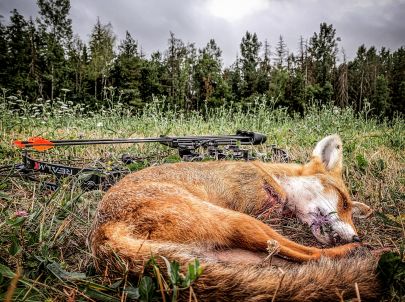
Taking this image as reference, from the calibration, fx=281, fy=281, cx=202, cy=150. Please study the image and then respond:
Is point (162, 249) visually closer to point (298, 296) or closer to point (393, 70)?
point (298, 296)

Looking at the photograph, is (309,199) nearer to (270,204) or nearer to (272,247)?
(270,204)

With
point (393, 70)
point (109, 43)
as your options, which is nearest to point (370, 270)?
point (109, 43)

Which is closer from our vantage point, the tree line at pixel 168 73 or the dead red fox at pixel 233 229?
the dead red fox at pixel 233 229

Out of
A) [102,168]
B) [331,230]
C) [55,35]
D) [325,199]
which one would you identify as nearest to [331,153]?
[325,199]

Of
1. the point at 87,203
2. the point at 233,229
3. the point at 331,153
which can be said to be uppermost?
the point at 331,153

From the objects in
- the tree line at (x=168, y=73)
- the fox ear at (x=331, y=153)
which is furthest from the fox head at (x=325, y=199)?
the tree line at (x=168, y=73)

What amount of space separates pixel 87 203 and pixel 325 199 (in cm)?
262

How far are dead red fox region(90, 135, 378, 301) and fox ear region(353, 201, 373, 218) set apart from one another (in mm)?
11

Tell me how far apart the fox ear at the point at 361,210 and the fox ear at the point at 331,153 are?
1.93 ft

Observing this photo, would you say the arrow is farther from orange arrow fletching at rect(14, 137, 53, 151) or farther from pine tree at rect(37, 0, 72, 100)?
pine tree at rect(37, 0, 72, 100)

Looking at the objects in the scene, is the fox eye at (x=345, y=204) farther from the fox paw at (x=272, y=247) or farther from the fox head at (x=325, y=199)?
the fox paw at (x=272, y=247)

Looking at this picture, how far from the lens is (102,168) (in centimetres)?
415

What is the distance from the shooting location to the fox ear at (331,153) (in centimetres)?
362

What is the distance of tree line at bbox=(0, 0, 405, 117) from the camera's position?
40.1 metres
